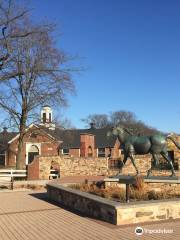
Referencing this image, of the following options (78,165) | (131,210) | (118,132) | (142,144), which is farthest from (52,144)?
(131,210)

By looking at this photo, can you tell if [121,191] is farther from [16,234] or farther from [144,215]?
[16,234]

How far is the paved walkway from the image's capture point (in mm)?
9969

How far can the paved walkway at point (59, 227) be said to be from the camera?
9.97 m

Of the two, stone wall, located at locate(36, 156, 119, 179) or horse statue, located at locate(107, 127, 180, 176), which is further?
stone wall, located at locate(36, 156, 119, 179)

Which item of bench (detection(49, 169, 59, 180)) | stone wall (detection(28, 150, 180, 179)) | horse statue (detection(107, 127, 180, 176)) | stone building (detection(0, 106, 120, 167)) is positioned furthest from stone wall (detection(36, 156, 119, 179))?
horse statue (detection(107, 127, 180, 176))

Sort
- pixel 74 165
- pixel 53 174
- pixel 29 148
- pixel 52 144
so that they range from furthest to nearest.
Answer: pixel 29 148 < pixel 52 144 < pixel 74 165 < pixel 53 174

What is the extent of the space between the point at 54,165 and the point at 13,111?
630 centimetres

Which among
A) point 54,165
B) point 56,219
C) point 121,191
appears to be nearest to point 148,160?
point 54,165

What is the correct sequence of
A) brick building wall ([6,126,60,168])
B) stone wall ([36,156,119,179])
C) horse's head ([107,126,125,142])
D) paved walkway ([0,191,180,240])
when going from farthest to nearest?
brick building wall ([6,126,60,168]), stone wall ([36,156,119,179]), horse's head ([107,126,125,142]), paved walkway ([0,191,180,240])

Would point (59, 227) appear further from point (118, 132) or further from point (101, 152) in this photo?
point (101, 152)

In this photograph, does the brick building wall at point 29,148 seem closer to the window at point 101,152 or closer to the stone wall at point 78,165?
the window at point 101,152

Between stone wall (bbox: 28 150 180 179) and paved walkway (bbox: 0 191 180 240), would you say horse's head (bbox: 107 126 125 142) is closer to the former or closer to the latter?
paved walkway (bbox: 0 191 180 240)

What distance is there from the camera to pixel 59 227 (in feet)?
37.0

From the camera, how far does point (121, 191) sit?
16.0 m
